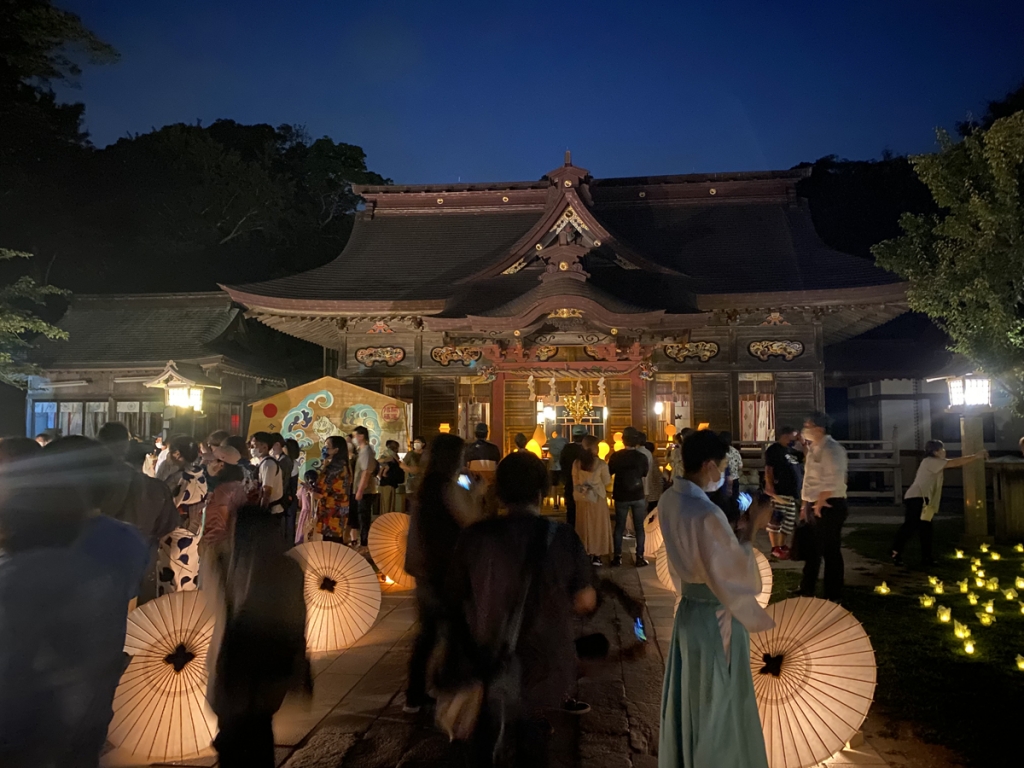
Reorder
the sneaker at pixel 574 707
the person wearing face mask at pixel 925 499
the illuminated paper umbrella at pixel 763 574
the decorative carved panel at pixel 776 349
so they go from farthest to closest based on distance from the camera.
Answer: the decorative carved panel at pixel 776 349, the person wearing face mask at pixel 925 499, the illuminated paper umbrella at pixel 763 574, the sneaker at pixel 574 707

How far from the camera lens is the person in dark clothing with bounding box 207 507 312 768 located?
9.32ft

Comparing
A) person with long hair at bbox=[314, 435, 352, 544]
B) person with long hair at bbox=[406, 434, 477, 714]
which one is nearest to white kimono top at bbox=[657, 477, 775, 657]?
person with long hair at bbox=[406, 434, 477, 714]

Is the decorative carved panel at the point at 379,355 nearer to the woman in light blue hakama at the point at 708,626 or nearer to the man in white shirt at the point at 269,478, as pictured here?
the man in white shirt at the point at 269,478

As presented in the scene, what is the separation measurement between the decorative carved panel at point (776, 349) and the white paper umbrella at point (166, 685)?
43.3 feet

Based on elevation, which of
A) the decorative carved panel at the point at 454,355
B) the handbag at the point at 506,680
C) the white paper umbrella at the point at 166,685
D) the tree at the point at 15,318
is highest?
the tree at the point at 15,318

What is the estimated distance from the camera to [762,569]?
4.74m

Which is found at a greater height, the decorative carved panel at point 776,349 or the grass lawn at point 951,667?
the decorative carved panel at point 776,349

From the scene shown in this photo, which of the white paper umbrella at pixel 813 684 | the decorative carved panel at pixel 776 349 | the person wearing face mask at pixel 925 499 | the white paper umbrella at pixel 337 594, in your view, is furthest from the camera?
the decorative carved panel at pixel 776 349

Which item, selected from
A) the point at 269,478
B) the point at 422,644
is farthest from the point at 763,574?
the point at 269,478

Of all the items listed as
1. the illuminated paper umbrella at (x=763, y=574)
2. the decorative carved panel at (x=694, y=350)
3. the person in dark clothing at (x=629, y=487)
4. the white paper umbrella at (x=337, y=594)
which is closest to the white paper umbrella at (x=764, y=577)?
the illuminated paper umbrella at (x=763, y=574)

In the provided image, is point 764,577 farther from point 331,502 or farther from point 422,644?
point 331,502

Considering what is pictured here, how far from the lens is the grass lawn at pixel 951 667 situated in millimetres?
3971

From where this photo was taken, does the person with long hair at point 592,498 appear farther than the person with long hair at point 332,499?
Yes

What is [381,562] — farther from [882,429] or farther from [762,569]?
[882,429]
